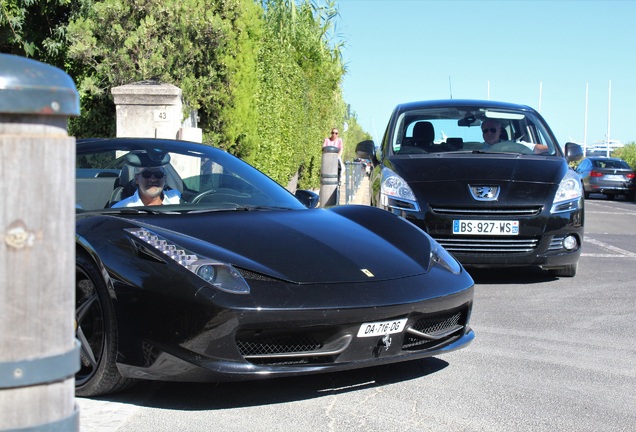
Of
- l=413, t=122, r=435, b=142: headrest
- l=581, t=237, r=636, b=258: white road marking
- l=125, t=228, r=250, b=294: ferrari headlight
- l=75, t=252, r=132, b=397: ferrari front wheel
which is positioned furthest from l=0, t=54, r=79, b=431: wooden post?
l=581, t=237, r=636, b=258: white road marking

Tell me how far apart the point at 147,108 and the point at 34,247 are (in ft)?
31.3

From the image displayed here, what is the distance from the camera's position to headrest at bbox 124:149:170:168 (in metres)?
5.52

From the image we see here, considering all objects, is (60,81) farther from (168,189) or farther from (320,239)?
(168,189)

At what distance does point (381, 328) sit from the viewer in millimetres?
4402

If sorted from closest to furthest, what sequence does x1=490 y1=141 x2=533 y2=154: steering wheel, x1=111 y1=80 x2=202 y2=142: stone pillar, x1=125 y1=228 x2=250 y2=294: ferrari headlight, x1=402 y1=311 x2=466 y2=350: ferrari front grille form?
x1=125 y1=228 x2=250 y2=294: ferrari headlight → x1=402 y1=311 x2=466 y2=350: ferrari front grille → x1=490 y1=141 x2=533 y2=154: steering wheel → x1=111 y1=80 x2=202 y2=142: stone pillar

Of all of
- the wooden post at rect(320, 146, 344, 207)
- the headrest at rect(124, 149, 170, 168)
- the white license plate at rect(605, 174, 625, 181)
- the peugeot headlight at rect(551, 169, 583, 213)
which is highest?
the headrest at rect(124, 149, 170, 168)

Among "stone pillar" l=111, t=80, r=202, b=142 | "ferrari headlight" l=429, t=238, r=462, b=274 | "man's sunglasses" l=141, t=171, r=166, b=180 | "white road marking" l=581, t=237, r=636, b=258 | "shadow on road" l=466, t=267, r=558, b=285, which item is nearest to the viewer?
"ferrari headlight" l=429, t=238, r=462, b=274

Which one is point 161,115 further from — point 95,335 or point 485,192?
point 95,335

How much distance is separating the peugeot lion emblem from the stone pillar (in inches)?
168

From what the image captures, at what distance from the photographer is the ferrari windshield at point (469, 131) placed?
936 centimetres

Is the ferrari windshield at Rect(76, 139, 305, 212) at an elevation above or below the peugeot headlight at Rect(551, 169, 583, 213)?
above

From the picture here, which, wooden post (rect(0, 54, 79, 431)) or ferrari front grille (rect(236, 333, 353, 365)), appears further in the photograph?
ferrari front grille (rect(236, 333, 353, 365))

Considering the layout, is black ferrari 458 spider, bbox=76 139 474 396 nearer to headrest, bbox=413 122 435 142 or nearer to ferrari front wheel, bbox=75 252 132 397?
ferrari front wheel, bbox=75 252 132 397

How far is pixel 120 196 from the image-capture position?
5.38 meters
